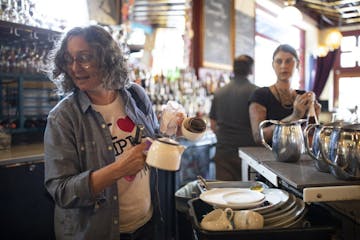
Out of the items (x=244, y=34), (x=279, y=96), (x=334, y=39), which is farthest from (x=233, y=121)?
(x=244, y=34)

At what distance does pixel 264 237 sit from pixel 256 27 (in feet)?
15.9

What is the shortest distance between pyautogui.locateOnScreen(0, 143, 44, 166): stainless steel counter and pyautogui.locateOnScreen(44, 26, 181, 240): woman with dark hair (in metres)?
0.73

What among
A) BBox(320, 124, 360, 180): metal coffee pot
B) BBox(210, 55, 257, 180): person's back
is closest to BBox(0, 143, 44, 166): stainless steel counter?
BBox(210, 55, 257, 180): person's back

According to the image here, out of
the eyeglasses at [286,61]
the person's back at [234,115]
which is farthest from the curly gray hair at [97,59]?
the person's back at [234,115]

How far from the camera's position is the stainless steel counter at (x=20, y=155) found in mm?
1847

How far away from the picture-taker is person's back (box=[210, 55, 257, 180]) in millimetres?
2752

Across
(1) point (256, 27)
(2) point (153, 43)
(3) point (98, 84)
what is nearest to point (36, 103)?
(3) point (98, 84)

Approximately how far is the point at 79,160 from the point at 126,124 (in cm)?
22

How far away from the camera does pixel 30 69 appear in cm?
238

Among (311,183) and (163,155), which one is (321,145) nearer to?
(311,183)

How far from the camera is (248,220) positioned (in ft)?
3.24

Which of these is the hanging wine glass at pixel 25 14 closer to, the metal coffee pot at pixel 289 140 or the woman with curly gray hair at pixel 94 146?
the woman with curly gray hair at pixel 94 146

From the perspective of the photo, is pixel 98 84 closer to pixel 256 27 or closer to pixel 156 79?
pixel 156 79

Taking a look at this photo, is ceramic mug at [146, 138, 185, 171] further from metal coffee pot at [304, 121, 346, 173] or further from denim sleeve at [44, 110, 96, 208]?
metal coffee pot at [304, 121, 346, 173]
